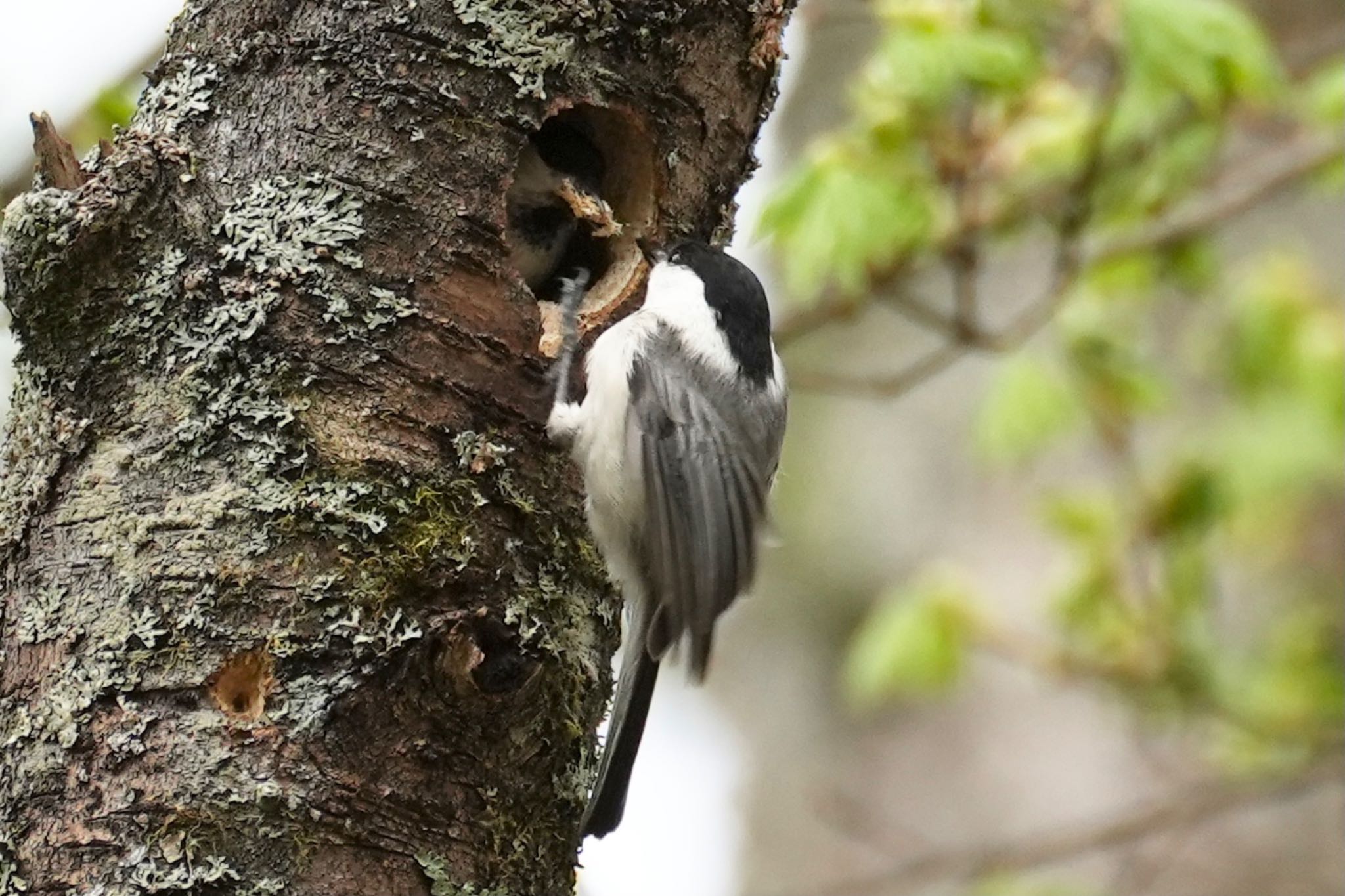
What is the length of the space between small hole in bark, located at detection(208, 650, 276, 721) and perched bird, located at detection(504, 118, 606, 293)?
2.19ft

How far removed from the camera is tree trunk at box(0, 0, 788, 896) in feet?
5.12

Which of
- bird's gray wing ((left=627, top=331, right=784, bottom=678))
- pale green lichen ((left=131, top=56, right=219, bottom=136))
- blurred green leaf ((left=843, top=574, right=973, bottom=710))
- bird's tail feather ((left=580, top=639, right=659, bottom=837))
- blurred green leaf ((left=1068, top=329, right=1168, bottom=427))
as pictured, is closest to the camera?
pale green lichen ((left=131, top=56, right=219, bottom=136))

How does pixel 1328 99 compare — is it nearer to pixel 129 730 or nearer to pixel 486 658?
pixel 486 658

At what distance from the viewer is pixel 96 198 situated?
66.9 inches

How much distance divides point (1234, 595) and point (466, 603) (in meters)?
3.32

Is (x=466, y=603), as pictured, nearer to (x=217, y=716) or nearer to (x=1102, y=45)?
(x=217, y=716)

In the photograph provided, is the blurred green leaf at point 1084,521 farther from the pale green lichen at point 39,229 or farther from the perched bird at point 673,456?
the pale green lichen at point 39,229

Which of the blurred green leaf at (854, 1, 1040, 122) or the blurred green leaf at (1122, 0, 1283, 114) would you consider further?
the blurred green leaf at (854, 1, 1040, 122)

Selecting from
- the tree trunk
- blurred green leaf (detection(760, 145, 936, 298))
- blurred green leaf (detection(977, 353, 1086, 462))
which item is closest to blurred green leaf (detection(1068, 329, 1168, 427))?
→ blurred green leaf (detection(977, 353, 1086, 462))

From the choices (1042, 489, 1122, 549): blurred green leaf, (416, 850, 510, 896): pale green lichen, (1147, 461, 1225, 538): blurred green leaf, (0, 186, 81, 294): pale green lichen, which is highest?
(0, 186, 81, 294): pale green lichen

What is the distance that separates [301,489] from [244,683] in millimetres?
204

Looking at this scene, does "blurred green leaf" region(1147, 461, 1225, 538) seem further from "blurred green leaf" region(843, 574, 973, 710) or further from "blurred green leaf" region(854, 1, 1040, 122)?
"blurred green leaf" region(854, 1, 1040, 122)

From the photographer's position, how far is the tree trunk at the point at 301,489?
1561 millimetres

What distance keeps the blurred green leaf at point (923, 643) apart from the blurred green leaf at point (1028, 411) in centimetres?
Result: 33
